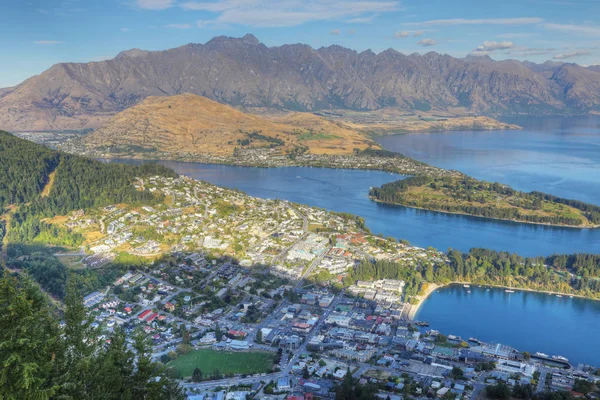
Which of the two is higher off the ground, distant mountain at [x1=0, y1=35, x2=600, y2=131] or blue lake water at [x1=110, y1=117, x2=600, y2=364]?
distant mountain at [x1=0, y1=35, x2=600, y2=131]

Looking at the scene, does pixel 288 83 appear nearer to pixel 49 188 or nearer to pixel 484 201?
pixel 484 201

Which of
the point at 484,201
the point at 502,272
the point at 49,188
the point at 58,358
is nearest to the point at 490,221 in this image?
the point at 484,201

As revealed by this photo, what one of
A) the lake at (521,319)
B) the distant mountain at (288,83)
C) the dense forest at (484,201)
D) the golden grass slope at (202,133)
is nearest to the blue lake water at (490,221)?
the lake at (521,319)

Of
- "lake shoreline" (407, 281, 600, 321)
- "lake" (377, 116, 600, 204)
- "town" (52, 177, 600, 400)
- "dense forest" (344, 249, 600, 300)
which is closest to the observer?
"town" (52, 177, 600, 400)

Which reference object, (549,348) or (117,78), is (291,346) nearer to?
(549,348)

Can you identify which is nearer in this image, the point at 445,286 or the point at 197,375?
the point at 197,375

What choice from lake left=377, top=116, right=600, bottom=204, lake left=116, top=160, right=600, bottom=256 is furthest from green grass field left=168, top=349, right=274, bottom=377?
lake left=377, top=116, right=600, bottom=204

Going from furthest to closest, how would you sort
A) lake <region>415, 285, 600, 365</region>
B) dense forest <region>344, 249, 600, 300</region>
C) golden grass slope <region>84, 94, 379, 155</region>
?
golden grass slope <region>84, 94, 379, 155</region> < dense forest <region>344, 249, 600, 300</region> < lake <region>415, 285, 600, 365</region>

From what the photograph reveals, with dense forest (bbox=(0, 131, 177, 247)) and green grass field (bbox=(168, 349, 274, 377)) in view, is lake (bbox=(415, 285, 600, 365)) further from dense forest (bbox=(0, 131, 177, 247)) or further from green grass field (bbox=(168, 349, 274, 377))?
dense forest (bbox=(0, 131, 177, 247))
